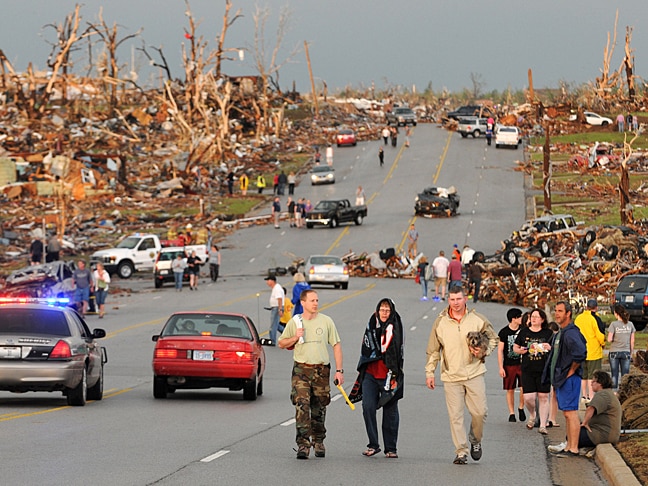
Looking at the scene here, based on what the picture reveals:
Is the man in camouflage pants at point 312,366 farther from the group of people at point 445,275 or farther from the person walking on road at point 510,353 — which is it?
the group of people at point 445,275

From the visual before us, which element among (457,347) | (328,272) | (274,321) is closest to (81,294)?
(274,321)

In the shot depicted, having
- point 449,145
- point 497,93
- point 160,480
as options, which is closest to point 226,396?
point 160,480

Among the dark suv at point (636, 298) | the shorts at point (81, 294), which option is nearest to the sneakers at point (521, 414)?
the dark suv at point (636, 298)

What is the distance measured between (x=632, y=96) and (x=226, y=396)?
98186mm

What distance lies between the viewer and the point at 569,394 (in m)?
14.2

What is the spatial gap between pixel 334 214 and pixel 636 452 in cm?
5497

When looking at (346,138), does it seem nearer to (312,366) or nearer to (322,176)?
(322,176)

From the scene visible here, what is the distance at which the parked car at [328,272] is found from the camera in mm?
48344

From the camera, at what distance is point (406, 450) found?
47.3 ft

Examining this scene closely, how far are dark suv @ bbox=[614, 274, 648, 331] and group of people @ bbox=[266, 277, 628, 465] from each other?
20.4m

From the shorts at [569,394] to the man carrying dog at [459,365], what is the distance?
1407mm

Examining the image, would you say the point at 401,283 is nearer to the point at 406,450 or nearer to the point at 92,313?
the point at 92,313

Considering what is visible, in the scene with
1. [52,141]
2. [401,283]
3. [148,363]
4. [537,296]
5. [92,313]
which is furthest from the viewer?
[52,141]

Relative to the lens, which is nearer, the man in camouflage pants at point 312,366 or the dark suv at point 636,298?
the man in camouflage pants at point 312,366
